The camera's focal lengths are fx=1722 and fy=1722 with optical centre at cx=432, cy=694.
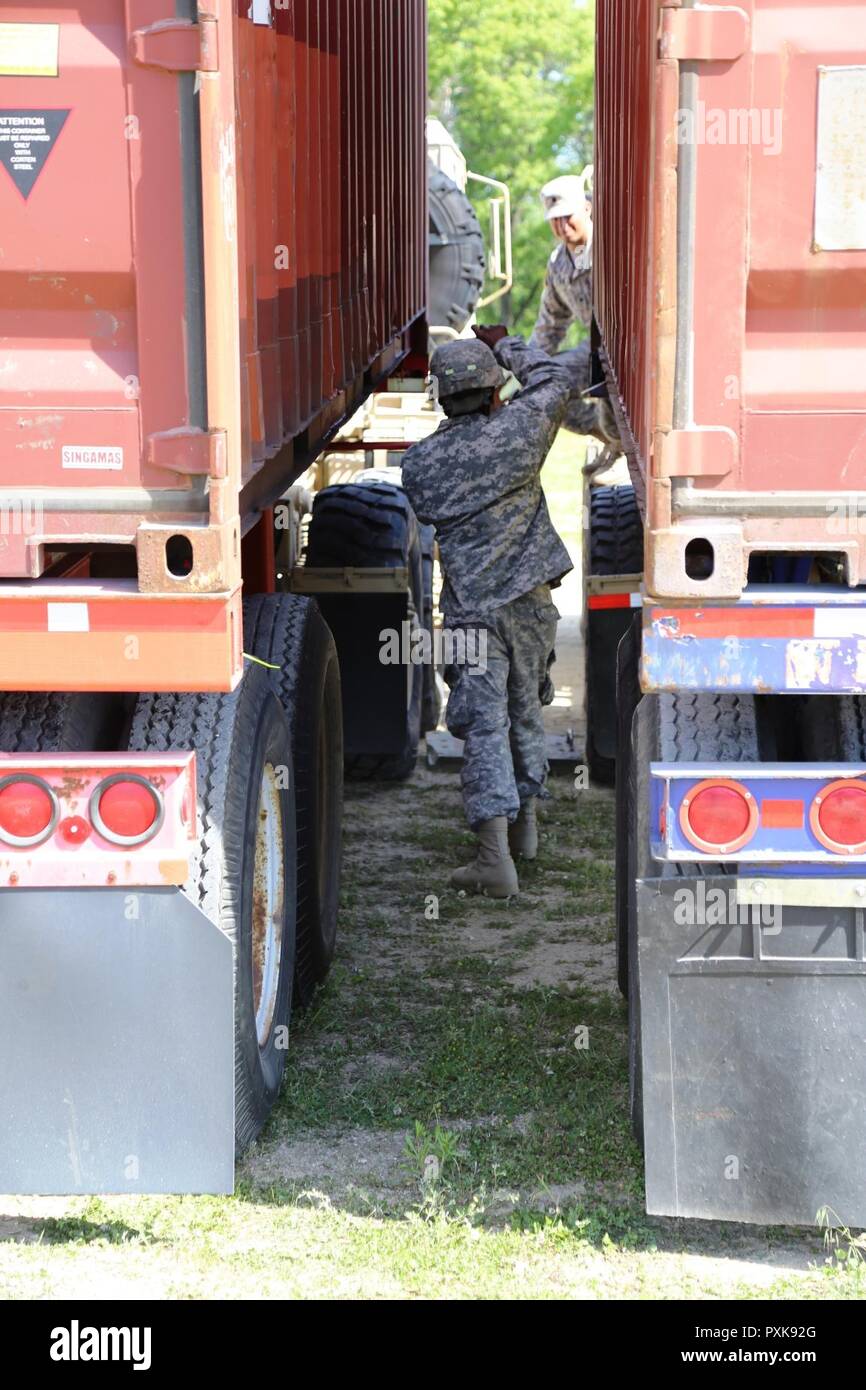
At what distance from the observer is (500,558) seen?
6.16 m

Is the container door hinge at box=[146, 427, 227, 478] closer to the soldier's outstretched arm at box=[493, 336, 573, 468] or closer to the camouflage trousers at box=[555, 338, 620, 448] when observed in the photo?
the soldier's outstretched arm at box=[493, 336, 573, 468]

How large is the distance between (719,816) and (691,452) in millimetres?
678

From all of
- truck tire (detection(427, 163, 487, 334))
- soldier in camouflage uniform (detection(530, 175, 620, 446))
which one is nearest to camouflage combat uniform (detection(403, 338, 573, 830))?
soldier in camouflage uniform (detection(530, 175, 620, 446))

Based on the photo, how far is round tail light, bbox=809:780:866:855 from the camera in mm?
3186

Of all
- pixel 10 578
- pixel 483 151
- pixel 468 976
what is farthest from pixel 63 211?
pixel 483 151

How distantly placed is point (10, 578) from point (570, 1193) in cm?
193

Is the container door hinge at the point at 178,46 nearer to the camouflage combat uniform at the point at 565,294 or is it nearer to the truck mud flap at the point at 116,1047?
the truck mud flap at the point at 116,1047

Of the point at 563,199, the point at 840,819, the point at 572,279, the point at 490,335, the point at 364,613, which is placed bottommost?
the point at 364,613

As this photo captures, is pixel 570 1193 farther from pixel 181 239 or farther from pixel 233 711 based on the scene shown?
pixel 181 239

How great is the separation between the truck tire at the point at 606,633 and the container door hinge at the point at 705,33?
4.34 m

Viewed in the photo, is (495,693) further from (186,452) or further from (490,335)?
(186,452)

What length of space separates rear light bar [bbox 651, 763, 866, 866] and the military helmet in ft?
9.82

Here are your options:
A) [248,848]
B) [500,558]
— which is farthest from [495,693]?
[248,848]

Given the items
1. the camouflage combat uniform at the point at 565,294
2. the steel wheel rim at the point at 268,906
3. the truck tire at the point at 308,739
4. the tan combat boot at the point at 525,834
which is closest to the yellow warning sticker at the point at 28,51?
the steel wheel rim at the point at 268,906
